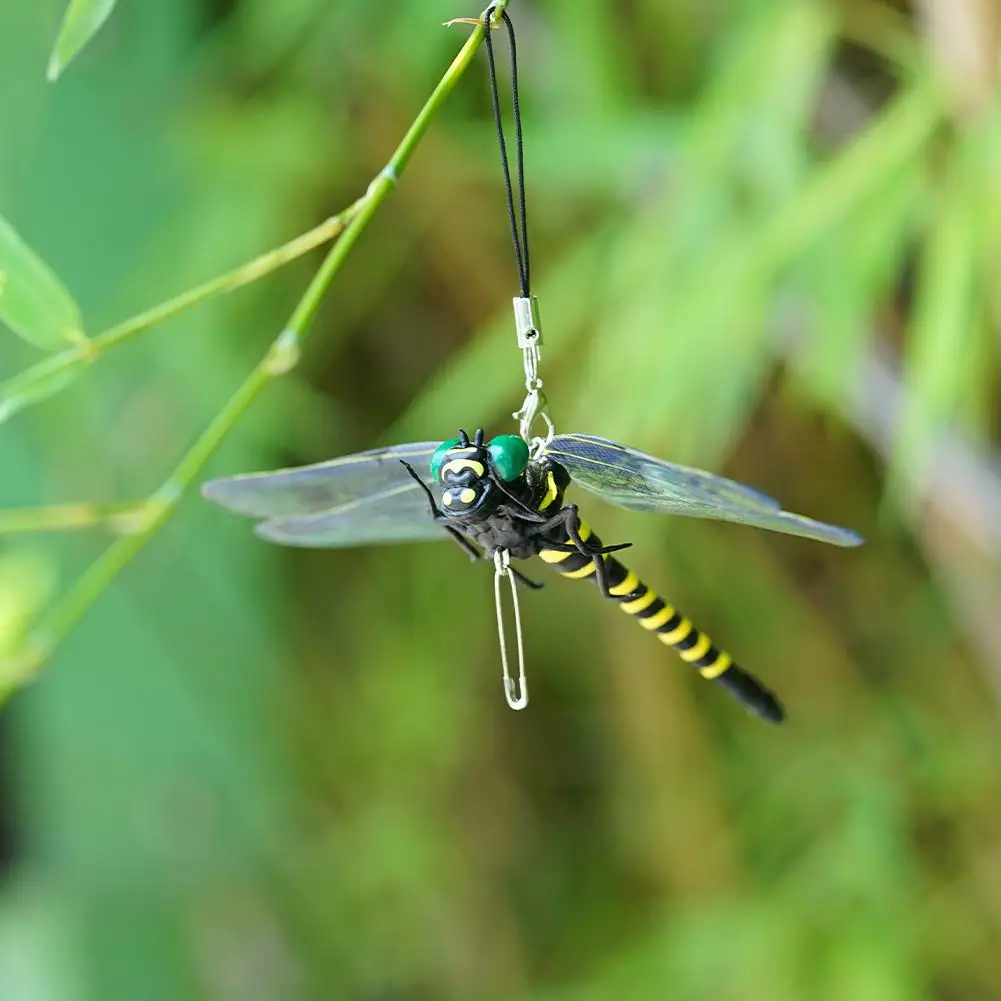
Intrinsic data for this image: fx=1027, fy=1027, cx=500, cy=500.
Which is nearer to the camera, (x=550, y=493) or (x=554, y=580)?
(x=550, y=493)

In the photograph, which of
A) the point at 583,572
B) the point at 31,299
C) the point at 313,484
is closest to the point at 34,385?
the point at 31,299

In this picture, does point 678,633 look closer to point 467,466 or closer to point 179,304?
point 467,466

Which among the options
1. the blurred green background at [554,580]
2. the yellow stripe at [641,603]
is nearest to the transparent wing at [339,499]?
the yellow stripe at [641,603]

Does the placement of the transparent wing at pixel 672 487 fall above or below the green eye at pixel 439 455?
below

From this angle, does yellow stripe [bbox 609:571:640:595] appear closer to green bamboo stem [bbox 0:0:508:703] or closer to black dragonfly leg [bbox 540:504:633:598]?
black dragonfly leg [bbox 540:504:633:598]

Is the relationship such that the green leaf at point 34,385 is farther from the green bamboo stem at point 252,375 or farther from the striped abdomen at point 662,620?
the striped abdomen at point 662,620

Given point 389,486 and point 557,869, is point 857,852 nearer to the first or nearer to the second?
Result: point 557,869
